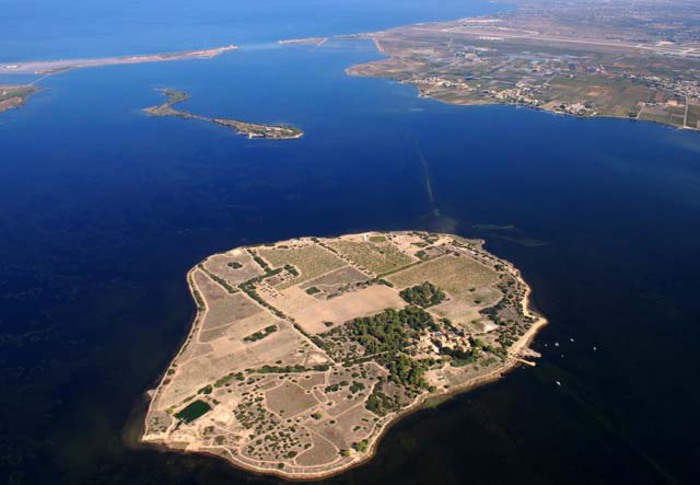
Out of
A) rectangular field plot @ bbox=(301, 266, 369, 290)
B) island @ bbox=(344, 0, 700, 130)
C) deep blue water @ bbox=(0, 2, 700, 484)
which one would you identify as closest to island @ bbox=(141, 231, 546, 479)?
rectangular field plot @ bbox=(301, 266, 369, 290)

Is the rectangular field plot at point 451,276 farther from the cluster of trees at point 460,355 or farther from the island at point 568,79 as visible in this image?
the island at point 568,79

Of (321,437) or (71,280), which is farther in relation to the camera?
(71,280)

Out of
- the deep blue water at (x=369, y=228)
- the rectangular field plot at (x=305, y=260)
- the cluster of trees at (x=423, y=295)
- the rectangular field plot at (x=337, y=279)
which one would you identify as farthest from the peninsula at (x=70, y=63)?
the cluster of trees at (x=423, y=295)

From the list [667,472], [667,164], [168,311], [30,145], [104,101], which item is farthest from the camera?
[104,101]

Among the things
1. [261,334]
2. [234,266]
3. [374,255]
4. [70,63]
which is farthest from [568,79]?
[70,63]

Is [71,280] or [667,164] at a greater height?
[71,280]

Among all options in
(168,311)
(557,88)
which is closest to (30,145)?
(168,311)

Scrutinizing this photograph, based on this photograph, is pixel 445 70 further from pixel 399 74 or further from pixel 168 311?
pixel 168 311
